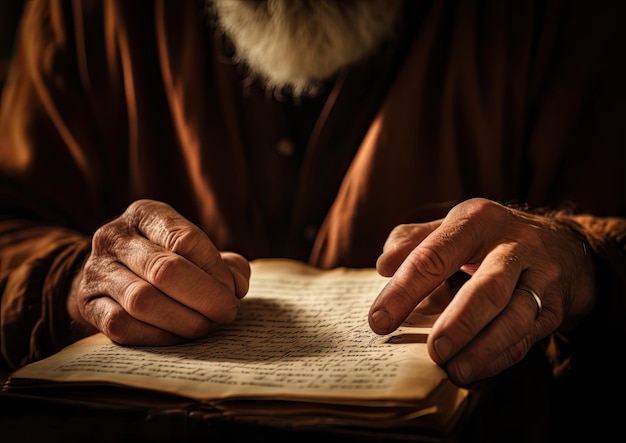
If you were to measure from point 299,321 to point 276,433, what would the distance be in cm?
24

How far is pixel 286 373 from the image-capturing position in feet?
1.85

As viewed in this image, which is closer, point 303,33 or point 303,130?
point 303,33

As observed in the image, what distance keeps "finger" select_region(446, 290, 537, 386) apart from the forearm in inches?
23.6

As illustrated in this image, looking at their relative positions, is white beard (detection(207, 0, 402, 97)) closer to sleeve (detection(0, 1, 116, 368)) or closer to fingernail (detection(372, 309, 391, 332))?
sleeve (detection(0, 1, 116, 368))

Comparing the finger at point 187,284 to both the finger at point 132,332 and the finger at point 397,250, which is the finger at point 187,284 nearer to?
the finger at point 132,332

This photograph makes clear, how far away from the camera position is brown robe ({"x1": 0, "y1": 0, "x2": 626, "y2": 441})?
112 cm

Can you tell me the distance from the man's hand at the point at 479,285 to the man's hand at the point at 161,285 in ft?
0.63

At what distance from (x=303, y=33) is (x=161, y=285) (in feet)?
2.14

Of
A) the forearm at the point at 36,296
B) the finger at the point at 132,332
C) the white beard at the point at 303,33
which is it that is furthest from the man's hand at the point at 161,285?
the white beard at the point at 303,33

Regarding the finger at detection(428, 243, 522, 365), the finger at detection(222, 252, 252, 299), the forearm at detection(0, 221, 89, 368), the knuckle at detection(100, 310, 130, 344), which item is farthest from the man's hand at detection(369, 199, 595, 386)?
the forearm at detection(0, 221, 89, 368)

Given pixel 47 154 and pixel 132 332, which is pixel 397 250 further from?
pixel 47 154

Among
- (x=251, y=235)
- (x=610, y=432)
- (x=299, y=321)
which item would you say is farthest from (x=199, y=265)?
(x=610, y=432)

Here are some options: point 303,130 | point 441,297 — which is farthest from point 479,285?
point 303,130

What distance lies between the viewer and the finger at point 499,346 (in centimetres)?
55
